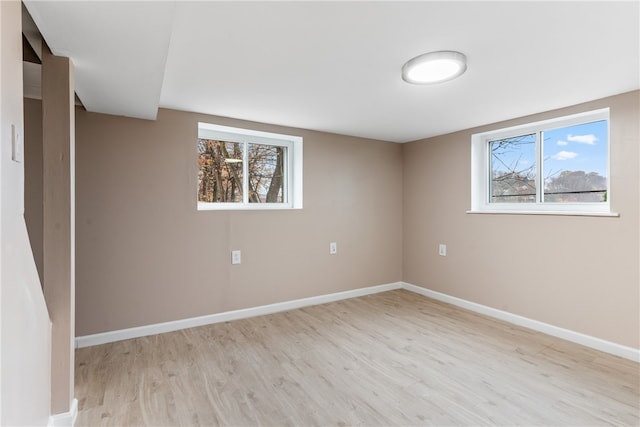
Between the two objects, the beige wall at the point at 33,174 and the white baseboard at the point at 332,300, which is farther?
the white baseboard at the point at 332,300

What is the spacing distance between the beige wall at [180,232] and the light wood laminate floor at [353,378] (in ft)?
1.07

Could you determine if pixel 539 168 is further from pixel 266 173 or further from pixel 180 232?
pixel 180 232

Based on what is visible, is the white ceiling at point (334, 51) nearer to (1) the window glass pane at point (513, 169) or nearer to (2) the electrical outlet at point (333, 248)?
(1) the window glass pane at point (513, 169)

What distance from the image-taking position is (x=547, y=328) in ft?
9.07

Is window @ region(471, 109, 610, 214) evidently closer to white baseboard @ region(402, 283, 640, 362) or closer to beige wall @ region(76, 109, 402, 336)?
white baseboard @ region(402, 283, 640, 362)

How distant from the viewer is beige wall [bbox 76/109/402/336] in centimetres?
250

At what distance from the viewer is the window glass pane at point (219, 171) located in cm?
304

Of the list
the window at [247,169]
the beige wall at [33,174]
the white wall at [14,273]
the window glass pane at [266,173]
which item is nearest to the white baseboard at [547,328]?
the window at [247,169]

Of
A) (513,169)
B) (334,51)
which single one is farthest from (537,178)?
(334,51)

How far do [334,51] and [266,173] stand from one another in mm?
1873

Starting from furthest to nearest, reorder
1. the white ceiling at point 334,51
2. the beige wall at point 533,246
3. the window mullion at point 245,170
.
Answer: the window mullion at point 245,170, the beige wall at point 533,246, the white ceiling at point 334,51

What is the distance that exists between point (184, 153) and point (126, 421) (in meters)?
2.00

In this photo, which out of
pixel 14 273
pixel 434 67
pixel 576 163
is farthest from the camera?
pixel 576 163

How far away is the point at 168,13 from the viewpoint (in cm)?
125
